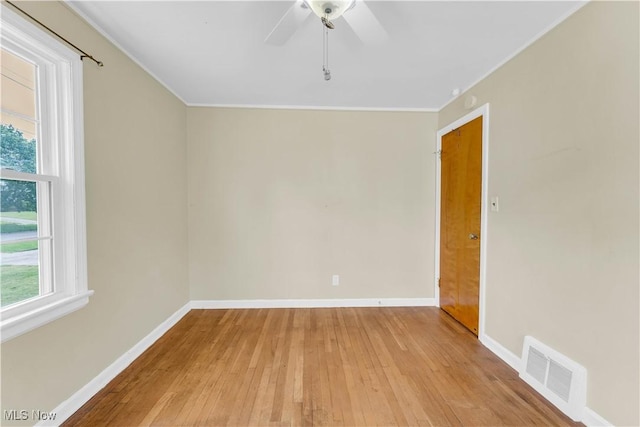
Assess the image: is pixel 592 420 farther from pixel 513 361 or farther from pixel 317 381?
pixel 317 381

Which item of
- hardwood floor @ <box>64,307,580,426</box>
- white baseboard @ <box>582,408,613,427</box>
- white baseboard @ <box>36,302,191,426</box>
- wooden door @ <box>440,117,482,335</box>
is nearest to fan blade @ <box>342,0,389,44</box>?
wooden door @ <box>440,117,482,335</box>

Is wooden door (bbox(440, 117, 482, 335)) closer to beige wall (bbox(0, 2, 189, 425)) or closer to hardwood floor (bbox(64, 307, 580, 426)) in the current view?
hardwood floor (bbox(64, 307, 580, 426))

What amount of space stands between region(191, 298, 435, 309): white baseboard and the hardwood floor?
425 mm

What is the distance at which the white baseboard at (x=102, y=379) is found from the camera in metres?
1.48

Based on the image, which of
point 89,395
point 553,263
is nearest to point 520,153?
point 553,263

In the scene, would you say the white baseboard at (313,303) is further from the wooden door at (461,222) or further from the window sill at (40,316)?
the window sill at (40,316)

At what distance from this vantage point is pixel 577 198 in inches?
60.5

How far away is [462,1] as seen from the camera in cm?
149

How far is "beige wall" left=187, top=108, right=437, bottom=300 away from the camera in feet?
10.2

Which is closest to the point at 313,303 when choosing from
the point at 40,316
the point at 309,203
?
the point at 309,203

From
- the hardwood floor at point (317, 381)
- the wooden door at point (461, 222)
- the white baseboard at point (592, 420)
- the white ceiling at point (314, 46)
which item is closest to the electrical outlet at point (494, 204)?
the wooden door at point (461, 222)

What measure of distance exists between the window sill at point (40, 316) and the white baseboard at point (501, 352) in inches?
123

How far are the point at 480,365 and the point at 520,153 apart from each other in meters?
1.72

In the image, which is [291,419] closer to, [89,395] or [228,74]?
[89,395]
